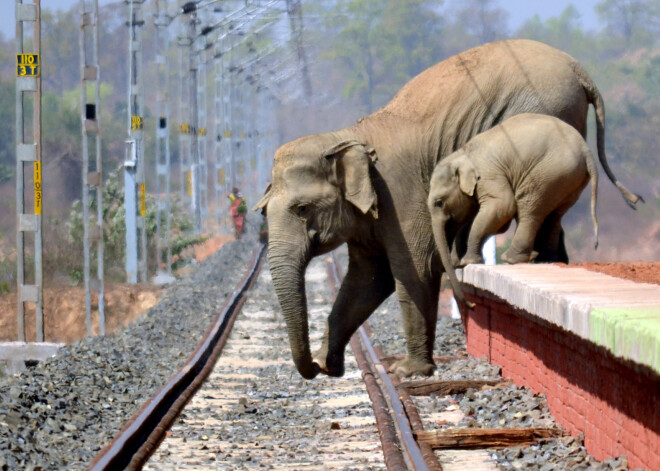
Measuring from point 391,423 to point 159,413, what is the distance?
1.87 meters

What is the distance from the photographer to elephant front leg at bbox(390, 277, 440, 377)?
32.7ft

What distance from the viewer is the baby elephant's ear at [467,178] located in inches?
387

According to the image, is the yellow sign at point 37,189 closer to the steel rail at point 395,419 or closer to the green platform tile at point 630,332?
the steel rail at point 395,419

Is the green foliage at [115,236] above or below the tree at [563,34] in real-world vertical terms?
below

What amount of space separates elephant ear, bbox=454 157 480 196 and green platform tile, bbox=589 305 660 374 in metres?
4.06

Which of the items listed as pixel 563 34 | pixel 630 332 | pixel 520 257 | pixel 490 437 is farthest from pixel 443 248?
pixel 563 34

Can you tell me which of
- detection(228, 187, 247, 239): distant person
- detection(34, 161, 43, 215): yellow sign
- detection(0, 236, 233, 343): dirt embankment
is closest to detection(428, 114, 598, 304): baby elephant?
detection(34, 161, 43, 215): yellow sign

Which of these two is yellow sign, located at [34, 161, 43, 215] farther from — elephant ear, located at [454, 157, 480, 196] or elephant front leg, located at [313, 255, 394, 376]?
elephant ear, located at [454, 157, 480, 196]

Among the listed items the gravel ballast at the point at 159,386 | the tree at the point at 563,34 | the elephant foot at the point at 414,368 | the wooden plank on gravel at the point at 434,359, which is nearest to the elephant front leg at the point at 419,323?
the elephant foot at the point at 414,368

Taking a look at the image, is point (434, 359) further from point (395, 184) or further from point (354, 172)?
point (354, 172)

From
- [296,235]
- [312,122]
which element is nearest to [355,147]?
[296,235]

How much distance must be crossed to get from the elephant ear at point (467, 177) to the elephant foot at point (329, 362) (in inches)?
73.3

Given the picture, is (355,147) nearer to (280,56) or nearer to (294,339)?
(294,339)

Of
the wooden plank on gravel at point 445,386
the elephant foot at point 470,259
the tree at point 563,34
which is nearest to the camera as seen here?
the wooden plank on gravel at point 445,386
